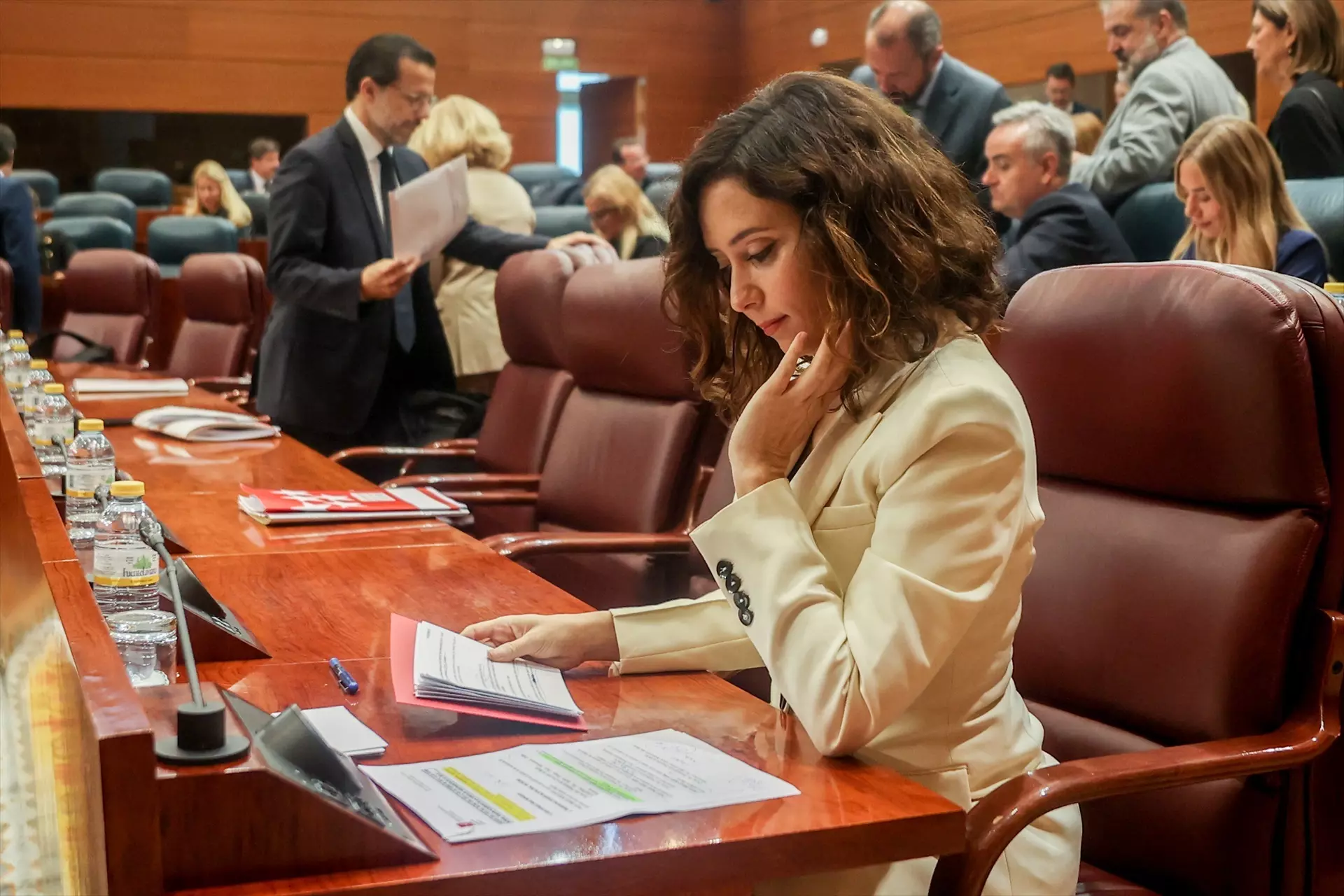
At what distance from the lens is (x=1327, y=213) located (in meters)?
3.38

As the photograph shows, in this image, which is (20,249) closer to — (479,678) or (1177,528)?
(479,678)

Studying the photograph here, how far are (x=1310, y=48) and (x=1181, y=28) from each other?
0.50 m

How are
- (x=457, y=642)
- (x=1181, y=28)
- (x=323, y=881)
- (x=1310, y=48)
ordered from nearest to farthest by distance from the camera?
(x=323, y=881)
(x=457, y=642)
(x=1310, y=48)
(x=1181, y=28)

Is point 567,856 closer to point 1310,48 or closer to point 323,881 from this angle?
point 323,881

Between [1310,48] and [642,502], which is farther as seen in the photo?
[1310,48]

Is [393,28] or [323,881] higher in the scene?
[393,28]

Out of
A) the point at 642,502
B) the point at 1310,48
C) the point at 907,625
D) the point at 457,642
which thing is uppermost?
the point at 1310,48

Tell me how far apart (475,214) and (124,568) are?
322 centimetres

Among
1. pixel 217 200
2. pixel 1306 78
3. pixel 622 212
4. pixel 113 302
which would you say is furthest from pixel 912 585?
pixel 217 200

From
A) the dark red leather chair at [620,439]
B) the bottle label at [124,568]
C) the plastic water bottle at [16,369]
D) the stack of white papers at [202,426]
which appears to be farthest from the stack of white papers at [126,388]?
the bottle label at [124,568]

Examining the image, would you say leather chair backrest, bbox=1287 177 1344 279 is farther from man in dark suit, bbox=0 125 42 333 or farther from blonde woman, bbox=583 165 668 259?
man in dark suit, bbox=0 125 42 333

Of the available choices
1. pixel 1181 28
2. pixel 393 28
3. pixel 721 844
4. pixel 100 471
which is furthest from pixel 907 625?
pixel 393 28

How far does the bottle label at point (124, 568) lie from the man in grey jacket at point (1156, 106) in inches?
122

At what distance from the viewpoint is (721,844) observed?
0.91m
